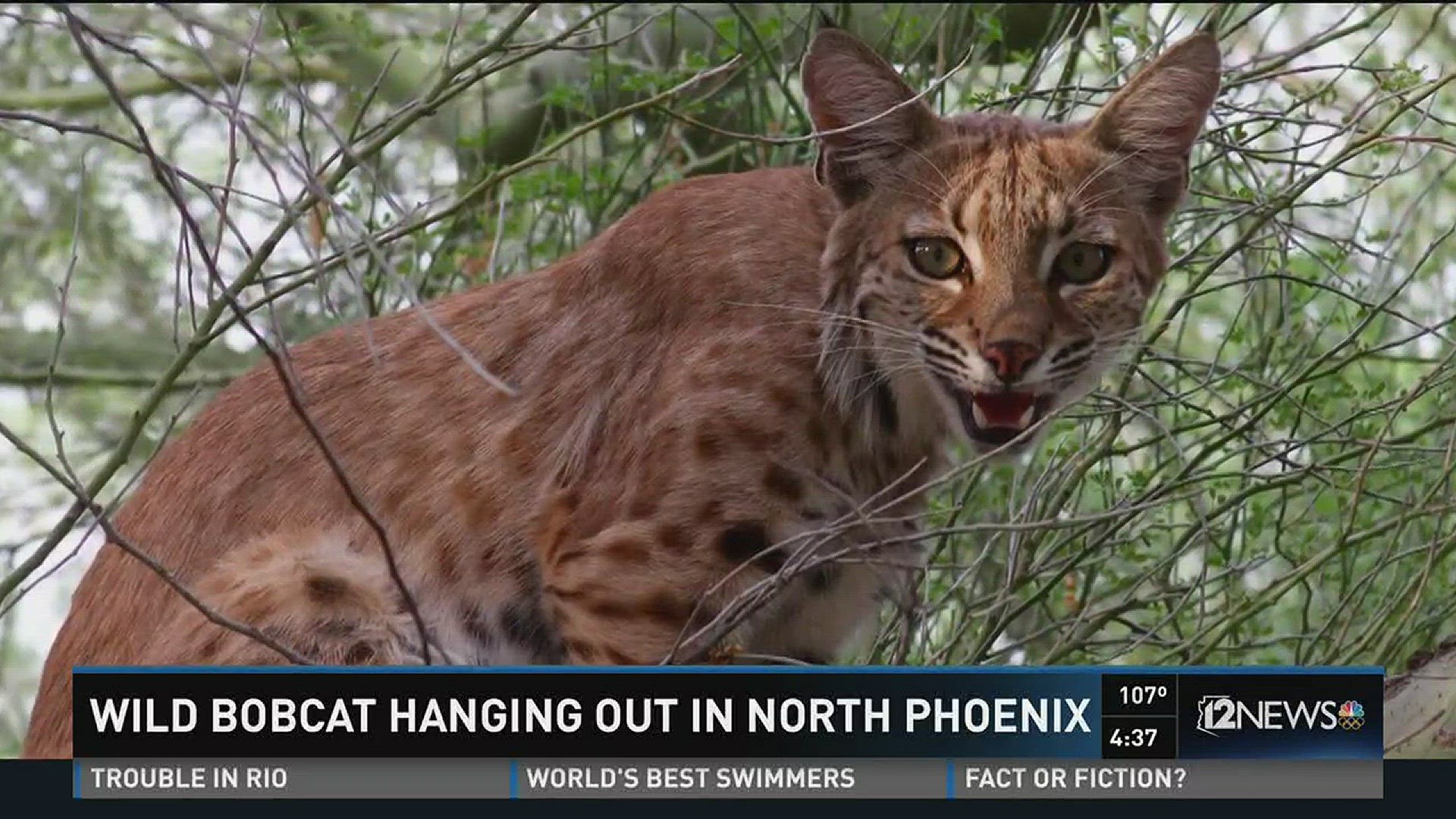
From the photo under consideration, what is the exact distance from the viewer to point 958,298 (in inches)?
170

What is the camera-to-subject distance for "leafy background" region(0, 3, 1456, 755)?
3775 millimetres

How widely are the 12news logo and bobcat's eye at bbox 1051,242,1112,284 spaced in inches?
40.2

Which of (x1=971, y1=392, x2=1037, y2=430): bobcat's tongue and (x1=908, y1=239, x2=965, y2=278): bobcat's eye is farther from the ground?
(x1=908, y1=239, x2=965, y2=278): bobcat's eye

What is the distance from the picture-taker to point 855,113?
4.44 metres

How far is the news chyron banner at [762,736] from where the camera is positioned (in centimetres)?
367

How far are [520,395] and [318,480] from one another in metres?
0.48

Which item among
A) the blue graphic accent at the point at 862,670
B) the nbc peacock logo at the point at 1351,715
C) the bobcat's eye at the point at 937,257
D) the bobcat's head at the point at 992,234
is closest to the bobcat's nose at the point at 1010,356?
the bobcat's head at the point at 992,234

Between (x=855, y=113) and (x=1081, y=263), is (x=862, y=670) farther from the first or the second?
(x=855, y=113)

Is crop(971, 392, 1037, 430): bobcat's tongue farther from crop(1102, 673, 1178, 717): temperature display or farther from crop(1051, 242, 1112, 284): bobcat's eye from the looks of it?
crop(1102, 673, 1178, 717): temperature display

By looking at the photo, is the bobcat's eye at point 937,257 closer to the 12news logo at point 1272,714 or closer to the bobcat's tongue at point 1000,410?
the bobcat's tongue at point 1000,410

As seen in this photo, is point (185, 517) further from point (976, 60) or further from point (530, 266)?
point (976, 60)

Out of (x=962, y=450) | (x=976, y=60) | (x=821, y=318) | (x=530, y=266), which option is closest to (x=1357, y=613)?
(x=962, y=450)

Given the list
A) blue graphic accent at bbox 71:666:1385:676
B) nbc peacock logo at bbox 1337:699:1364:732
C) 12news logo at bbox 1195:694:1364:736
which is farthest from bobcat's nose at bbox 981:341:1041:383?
nbc peacock logo at bbox 1337:699:1364:732

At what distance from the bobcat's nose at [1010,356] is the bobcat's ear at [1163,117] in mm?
546
